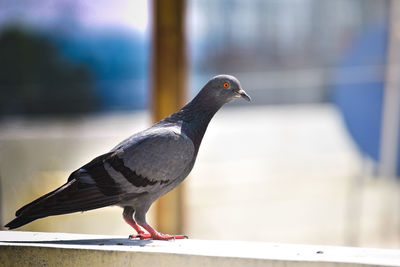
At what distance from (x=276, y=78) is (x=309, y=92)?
1.46 m

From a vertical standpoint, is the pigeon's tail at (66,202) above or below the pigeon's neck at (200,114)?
below

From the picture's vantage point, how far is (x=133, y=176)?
2055mm

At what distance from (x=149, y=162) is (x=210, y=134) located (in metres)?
8.05

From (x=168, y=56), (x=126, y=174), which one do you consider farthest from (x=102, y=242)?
(x=168, y=56)

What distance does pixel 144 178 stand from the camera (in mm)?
2064

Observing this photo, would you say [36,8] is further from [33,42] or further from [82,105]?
[82,105]

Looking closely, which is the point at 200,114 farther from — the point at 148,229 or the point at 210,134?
the point at 210,134

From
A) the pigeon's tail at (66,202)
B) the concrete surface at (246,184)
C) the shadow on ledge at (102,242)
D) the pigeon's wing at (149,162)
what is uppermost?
the pigeon's wing at (149,162)

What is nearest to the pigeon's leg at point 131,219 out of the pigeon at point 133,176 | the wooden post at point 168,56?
the pigeon at point 133,176

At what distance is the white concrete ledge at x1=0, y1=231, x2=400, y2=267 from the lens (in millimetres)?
1825

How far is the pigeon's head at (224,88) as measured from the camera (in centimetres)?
219

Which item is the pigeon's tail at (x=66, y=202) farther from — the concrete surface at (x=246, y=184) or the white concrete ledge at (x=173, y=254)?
the concrete surface at (x=246, y=184)

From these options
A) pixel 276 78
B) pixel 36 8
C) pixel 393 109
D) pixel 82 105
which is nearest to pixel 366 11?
pixel 276 78

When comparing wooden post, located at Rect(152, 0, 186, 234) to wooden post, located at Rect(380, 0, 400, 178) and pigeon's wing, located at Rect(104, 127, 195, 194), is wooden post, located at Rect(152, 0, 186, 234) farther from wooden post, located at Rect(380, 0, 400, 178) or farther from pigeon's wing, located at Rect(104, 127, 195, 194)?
wooden post, located at Rect(380, 0, 400, 178)
